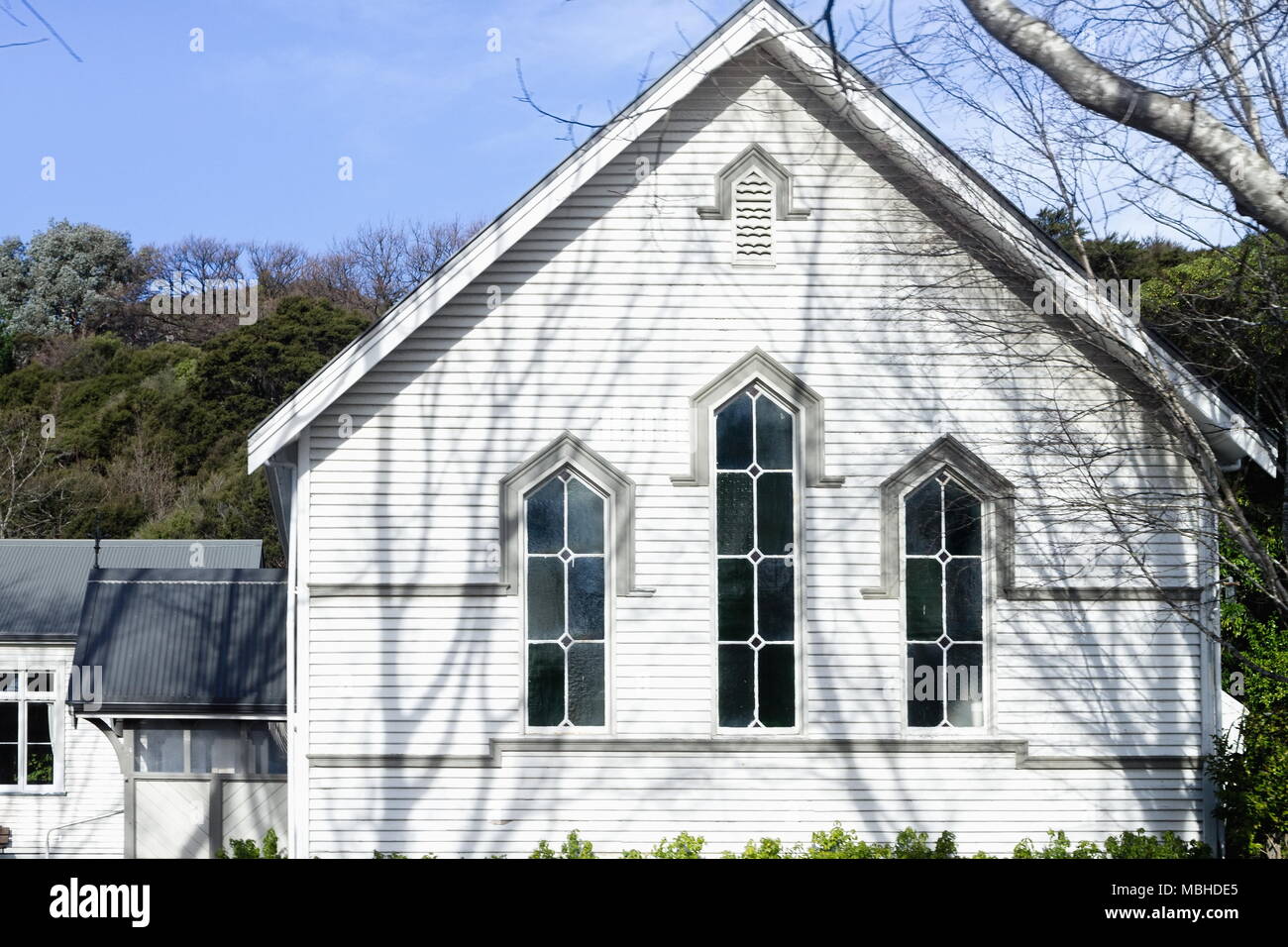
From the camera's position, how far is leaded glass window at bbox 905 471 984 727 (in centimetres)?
1120

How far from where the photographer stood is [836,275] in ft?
37.5

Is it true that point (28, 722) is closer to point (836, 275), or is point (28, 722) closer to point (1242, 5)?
point (836, 275)

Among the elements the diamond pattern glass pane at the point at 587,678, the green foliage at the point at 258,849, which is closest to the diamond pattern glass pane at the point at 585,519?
the diamond pattern glass pane at the point at 587,678

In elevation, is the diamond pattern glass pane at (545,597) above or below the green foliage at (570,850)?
above

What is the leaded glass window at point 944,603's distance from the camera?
11203 mm

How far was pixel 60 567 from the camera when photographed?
2188 cm

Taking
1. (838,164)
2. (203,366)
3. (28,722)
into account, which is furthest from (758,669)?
(203,366)

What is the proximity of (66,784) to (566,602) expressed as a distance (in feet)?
44.0

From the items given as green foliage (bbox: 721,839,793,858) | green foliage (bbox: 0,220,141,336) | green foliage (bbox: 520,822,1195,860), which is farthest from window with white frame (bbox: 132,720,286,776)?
green foliage (bbox: 0,220,141,336)

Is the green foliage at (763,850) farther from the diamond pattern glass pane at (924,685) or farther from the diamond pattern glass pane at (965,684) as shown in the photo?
the diamond pattern glass pane at (965,684)

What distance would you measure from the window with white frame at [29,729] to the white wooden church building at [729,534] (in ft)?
37.9

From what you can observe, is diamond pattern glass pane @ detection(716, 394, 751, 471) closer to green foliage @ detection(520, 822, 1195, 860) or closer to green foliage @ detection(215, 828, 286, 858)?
green foliage @ detection(520, 822, 1195, 860)

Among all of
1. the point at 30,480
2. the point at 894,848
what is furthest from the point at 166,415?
the point at 894,848

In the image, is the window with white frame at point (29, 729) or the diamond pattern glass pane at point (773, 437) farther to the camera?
the window with white frame at point (29, 729)
